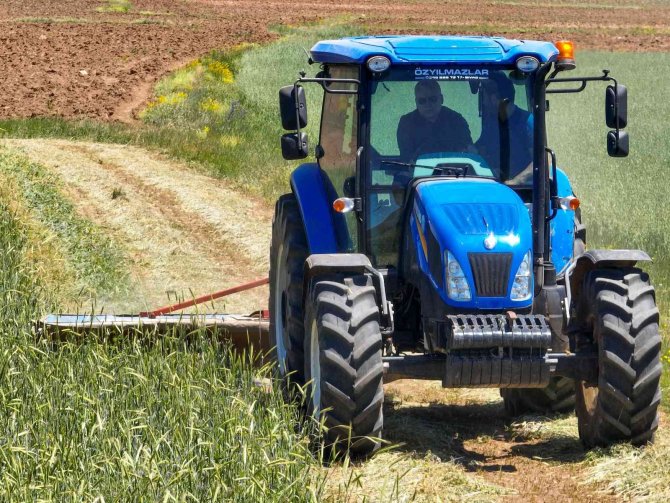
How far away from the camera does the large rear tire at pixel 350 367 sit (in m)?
5.95

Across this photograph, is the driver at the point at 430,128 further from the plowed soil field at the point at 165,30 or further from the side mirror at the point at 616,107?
the plowed soil field at the point at 165,30

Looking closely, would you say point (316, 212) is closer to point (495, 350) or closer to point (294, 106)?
point (294, 106)

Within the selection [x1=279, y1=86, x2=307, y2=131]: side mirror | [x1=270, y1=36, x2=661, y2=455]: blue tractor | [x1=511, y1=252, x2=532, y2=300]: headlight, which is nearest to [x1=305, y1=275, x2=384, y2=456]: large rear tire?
[x1=270, y1=36, x2=661, y2=455]: blue tractor

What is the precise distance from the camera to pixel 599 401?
6250 millimetres

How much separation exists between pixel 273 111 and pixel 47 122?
12.0ft

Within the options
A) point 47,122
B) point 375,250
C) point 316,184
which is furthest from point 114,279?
point 47,122

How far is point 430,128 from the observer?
6.77 meters

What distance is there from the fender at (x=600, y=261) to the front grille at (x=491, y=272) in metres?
0.59

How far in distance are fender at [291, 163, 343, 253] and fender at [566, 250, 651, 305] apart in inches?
54.0

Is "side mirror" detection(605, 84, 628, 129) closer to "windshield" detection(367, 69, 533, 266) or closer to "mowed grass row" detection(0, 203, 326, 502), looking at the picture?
"windshield" detection(367, 69, 533, 266)

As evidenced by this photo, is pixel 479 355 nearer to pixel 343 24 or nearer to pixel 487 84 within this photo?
pixel 487 84

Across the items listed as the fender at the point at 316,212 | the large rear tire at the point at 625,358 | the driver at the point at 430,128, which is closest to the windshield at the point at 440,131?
the driver at the point at 430,128

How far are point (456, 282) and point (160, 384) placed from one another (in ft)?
5.07

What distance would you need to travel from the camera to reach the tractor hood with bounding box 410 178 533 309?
20.0 feet
